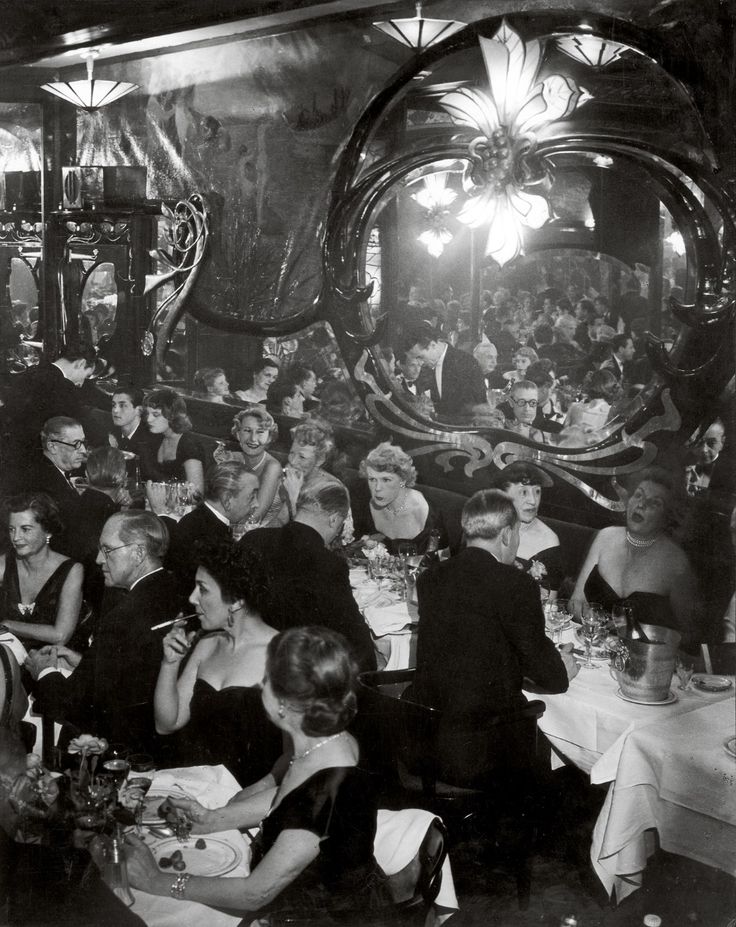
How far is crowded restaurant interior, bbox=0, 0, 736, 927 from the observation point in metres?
3.23

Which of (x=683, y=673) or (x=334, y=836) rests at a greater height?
(x=683, y=673)

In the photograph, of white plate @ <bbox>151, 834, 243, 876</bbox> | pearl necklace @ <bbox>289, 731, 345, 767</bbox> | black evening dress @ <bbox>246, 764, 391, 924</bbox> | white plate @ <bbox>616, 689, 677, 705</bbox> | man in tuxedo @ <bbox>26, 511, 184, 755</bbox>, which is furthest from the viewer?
man in tuxedo @ <bbox>26, 511, 184, 755</bbox>

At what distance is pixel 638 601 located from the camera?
3.41 metres

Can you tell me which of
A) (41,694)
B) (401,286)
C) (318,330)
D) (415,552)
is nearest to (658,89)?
(401,286)

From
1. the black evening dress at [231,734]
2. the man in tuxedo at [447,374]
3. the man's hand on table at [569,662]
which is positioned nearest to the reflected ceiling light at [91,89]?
the man in tuxedo at [447,374]

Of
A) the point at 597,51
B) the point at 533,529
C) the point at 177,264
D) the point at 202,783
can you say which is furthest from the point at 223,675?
the point at 597,51

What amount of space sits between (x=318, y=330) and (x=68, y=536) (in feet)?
4.24

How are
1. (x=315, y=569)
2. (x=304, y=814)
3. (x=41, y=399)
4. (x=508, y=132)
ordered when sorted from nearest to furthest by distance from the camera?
(x=304, y=814) < (x=508, y=132) < (x=315, y=569) < (x=41, y=399)

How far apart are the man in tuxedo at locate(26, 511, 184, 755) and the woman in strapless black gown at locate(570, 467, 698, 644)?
157 centimetres

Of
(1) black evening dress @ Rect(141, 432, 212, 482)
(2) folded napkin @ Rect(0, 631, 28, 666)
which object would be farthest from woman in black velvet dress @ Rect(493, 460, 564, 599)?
(2) folded napkin @ Rect(0, 631, 28, 666)

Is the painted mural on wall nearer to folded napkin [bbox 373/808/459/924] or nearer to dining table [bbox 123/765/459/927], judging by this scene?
dining table [bbox 123/765/459/927]

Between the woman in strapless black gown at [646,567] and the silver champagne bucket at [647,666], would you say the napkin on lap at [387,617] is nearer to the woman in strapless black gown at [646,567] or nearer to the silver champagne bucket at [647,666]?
the woman in strapless black gown at [646,567]

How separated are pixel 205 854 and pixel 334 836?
0.55 metres

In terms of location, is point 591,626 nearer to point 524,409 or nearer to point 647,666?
point 647,666
